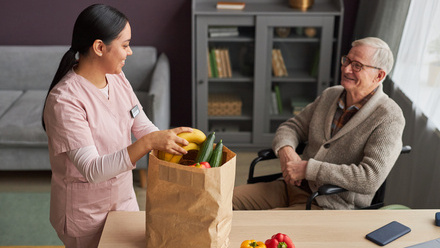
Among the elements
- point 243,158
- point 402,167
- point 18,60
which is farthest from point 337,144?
point 18,60

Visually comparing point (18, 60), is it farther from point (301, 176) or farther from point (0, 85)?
point (301, 176)

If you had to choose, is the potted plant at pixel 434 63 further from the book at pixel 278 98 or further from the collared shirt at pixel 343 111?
the book at pixel 278 98

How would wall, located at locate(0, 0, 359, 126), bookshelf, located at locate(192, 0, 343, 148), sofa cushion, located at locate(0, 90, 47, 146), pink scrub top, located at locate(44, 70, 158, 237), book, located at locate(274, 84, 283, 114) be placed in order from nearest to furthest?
1. pink scrub top, located at locate(44, 70, 158, 237)
2. sofa cushion, located at locate(0, 90, 47, 146)
3. bookshelf, located at locate(192, 0, 343, 148)
4. book, located at locate(274, 84, 283, 114)
5. wall, located at locate(0, 0, 359, 126)

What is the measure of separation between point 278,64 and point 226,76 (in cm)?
41

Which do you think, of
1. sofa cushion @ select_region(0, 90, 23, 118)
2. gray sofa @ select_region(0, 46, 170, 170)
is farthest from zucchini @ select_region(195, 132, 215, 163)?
sofa cushion @ select_region(0, 90, 23, 118)

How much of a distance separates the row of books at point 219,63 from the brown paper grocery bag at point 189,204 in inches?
104

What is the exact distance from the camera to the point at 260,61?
4090 millimetres

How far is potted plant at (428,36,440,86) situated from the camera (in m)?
2.66

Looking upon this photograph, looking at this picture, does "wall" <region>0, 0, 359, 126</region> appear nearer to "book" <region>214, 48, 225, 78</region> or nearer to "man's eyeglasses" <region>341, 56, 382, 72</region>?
"book" <region>214, 48, 225, 78</region>

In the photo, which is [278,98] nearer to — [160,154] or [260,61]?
[260,61]

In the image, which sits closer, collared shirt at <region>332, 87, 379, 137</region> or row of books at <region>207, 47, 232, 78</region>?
collared shirt at <region>332, 87, 379, 137</region>

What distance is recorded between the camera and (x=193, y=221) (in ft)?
4.77

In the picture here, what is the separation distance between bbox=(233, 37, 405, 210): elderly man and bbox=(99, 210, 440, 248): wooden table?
40 cm

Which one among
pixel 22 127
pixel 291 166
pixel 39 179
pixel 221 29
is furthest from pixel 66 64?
pixel 221 29
